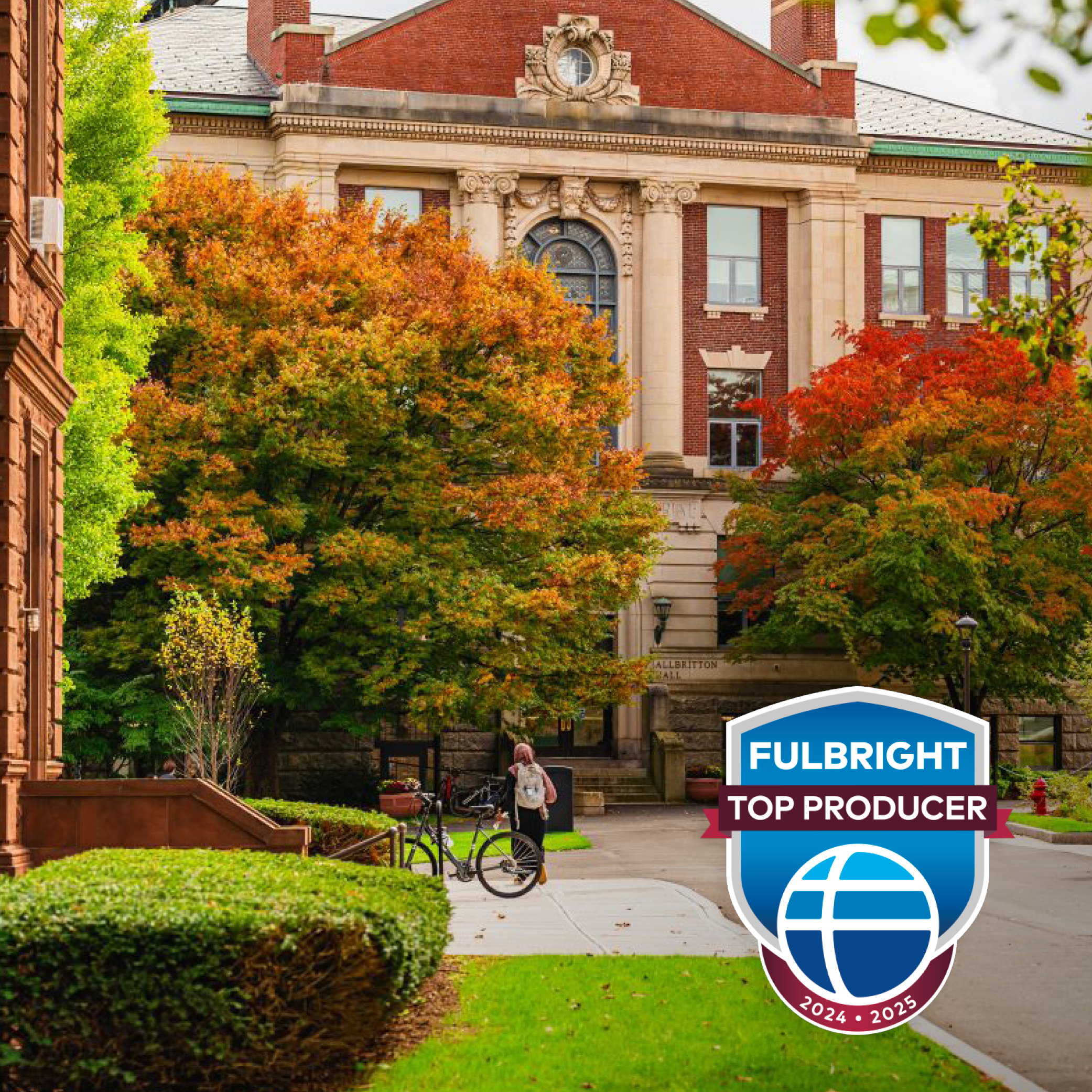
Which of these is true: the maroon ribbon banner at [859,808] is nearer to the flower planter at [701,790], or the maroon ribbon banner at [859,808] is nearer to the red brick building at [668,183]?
the flower planter at [701,790]

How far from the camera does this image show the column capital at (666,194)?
49219 mm

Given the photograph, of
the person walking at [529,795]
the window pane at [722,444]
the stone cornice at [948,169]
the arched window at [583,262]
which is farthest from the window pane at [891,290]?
A: the person walking at [529,795]

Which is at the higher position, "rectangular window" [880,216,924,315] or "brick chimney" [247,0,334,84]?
"brick chimney" [247,0,334,84]

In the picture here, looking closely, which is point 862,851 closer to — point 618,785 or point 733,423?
point 618,785

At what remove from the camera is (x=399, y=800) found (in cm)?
3859

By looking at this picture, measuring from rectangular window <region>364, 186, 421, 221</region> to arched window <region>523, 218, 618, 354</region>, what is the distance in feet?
9.80

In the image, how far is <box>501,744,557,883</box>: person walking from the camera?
23125 millimetres

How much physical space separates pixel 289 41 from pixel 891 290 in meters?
16.6

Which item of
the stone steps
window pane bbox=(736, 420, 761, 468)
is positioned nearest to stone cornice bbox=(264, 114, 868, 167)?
window pane bbox=(736, 420, 761, 468)

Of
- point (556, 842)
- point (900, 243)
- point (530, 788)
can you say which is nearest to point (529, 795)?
point (530, 788)

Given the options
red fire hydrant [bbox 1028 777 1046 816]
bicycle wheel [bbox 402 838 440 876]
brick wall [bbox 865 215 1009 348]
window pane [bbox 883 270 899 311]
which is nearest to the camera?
bicycle wheel [bbox 402 838 440 876]

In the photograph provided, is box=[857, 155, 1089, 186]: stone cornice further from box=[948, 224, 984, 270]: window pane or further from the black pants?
the black pants

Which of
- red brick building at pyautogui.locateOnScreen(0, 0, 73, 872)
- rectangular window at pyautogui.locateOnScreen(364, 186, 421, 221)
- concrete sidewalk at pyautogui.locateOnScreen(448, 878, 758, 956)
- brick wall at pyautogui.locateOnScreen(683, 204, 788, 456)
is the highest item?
rectangular window at pyautogui.locateOnScreen(364, 186, 421, 221)

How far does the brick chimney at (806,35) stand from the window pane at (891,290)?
229 inches
